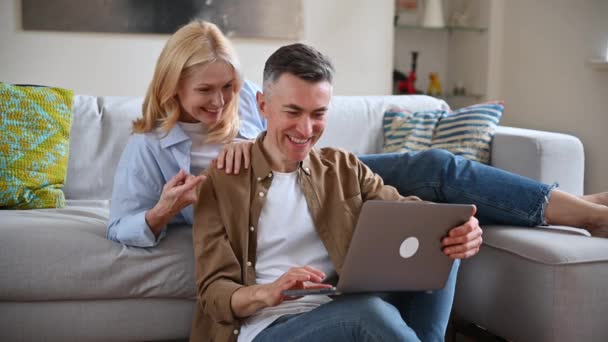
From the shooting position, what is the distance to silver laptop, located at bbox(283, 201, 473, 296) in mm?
1337

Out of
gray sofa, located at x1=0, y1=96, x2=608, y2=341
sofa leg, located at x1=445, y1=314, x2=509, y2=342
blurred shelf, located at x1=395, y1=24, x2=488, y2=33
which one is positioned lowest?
sofa leg, located at x1=445, y1=314, x2=509, y2=342

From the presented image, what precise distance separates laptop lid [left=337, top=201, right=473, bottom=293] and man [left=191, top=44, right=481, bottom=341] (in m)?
0.04

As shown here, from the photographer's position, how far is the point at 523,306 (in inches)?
75.2

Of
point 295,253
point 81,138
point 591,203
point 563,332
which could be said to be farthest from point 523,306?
point 81,138

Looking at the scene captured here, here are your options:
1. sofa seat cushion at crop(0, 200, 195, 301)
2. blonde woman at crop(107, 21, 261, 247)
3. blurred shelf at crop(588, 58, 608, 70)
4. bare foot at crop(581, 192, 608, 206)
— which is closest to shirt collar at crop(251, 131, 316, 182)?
blonde woman at crop(107, 21, 261, 247)

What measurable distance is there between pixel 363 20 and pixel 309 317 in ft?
10.7

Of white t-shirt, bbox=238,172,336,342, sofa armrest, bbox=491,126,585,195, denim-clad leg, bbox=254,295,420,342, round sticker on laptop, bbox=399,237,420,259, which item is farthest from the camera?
sofa armrest, bbox=491,126,585,195

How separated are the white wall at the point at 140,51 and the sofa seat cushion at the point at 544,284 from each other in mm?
2396

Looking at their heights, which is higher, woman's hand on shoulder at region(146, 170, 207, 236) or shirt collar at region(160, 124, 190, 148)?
shirt collar at region(160, 124, 190, 148)

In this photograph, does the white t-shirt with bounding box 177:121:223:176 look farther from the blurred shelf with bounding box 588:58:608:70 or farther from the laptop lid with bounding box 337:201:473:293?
the blurred shelf with bounding box 588:58:608:70

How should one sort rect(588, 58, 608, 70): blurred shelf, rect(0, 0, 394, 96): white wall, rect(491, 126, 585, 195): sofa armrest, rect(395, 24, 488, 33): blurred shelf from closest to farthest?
rect(491, 126, 585, 195): sofa armrest, rect(588, 58, 608, 70): blurred shelf, rect(0, 0, 394, 96): white wall, rect(395, 24, 488, 33): blurred shelf

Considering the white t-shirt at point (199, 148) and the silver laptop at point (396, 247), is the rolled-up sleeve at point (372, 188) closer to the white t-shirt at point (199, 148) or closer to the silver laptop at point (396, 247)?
the silver laptop at point (396, 247)

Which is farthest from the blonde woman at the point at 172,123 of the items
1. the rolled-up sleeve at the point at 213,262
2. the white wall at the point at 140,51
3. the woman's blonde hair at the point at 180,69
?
the white wall at the point at 140,51

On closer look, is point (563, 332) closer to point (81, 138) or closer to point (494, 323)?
point (494, 323)
